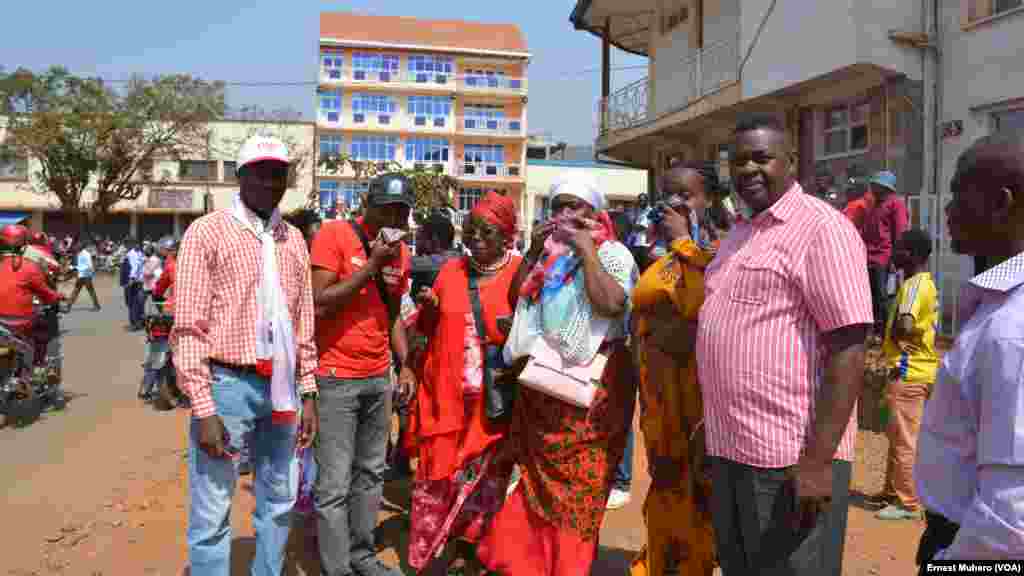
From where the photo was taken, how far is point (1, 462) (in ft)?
19.2

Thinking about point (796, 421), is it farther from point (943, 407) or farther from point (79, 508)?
point (79, 508)

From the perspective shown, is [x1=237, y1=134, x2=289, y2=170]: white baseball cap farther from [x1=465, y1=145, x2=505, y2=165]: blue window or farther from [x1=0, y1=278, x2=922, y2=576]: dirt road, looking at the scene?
[x1=465, y1=145, x2=505, y2=165]: blue window

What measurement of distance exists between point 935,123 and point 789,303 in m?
8.99

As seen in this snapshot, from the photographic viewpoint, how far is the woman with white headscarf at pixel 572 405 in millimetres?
3117

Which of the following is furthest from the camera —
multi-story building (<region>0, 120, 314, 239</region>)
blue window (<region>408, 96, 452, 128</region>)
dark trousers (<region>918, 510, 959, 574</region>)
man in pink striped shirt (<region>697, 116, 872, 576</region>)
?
blue window (<region>408, 96, 452, 128</region>)

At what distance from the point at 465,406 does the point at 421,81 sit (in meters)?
51.4

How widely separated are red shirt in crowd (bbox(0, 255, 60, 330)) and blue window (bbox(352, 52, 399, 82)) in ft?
153

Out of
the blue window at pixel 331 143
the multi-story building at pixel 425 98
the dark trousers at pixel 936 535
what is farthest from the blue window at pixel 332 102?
the dark trousers at pixel 936 535

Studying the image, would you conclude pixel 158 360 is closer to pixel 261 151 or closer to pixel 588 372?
pixel 261 151

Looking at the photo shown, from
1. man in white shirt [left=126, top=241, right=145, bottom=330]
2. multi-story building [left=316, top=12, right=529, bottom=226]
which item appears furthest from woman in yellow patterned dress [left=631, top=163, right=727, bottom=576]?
multi-story building [left=316, top=12, right=529, bottom=226]

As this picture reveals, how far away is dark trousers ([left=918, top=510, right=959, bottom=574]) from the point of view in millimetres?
1860

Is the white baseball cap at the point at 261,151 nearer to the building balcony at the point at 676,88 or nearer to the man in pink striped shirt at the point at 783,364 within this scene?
the man in pink striped shirt at the point at 783,364

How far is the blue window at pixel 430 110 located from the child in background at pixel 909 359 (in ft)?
164

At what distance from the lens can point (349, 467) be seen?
3.43 m
